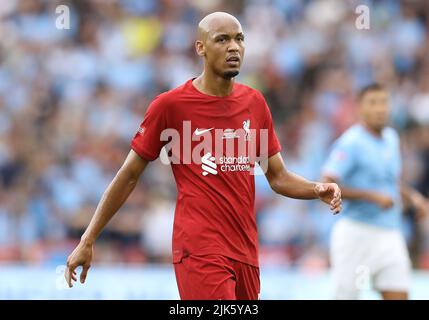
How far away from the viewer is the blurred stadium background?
561 inches

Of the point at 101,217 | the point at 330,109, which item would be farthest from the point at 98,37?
the point at 101,217

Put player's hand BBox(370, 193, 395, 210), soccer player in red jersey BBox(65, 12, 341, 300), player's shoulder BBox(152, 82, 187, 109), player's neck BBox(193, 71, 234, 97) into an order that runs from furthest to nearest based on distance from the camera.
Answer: player's hand BBox(370, 193, 395, 210), player's neck BBox(193, 71, 234, 97), player's shoulder BBox(152, 82, 187, 109), soccer player in red jersey BBox(65, 12, 341, 300)

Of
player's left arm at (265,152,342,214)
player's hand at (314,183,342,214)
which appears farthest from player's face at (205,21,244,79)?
player's hand at (314,183,342,214)

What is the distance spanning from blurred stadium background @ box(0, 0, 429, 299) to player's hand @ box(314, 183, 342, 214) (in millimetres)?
5585

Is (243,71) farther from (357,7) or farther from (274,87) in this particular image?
(357,7)

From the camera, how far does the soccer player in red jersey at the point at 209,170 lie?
24.6 ft

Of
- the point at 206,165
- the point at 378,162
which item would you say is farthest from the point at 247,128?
the point at 378,162

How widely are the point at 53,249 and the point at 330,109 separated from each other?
14.9ft

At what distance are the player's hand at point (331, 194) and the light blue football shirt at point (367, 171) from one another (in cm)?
339

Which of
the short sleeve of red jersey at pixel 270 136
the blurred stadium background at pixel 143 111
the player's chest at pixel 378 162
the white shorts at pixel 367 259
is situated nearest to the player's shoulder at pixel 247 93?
the short sleeve of red jersey at pixel 270 136

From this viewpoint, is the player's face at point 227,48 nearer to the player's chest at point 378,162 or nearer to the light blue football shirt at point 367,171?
the light blue football shirt at point 367,171

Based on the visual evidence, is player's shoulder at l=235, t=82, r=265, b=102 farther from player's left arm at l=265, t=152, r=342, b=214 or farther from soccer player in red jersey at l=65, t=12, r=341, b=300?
player's left arm at l=265, t=152, r=342, b=214
